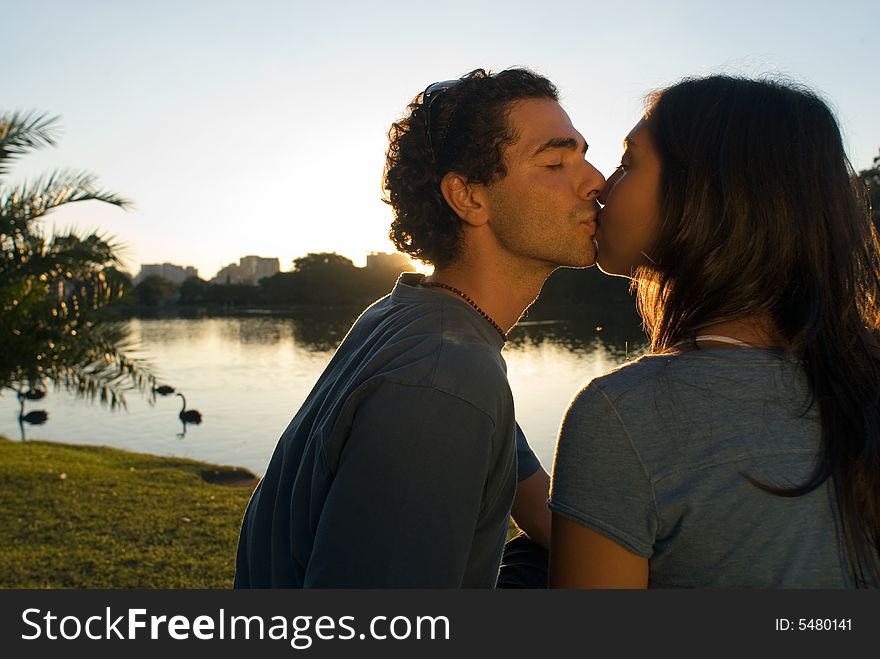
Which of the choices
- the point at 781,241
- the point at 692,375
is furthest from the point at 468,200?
the point at 692,375

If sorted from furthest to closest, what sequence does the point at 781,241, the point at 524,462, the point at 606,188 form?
the point at 524,462 → the point at 606,188 → the point at 781,241

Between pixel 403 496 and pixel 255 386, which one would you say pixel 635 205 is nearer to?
pixel 403 496

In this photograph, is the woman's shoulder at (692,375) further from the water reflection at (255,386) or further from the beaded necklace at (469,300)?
the water reflection at (255,386)

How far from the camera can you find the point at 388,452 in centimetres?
183

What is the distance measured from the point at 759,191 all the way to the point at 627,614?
96 cm

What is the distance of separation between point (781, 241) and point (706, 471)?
57 cm

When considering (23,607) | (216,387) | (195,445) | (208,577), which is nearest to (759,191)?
(23,607)

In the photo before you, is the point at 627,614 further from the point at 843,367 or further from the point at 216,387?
the point at 216,387

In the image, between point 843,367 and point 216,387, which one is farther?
point 216,387

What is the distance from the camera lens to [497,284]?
8.33 feet

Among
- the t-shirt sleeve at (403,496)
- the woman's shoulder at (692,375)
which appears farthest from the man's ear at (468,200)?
the woman's shoulder at (692,375)

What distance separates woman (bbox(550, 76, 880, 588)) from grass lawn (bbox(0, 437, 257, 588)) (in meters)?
5.60

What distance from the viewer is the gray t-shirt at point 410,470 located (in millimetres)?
1818

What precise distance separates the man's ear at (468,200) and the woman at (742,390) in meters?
0.76
